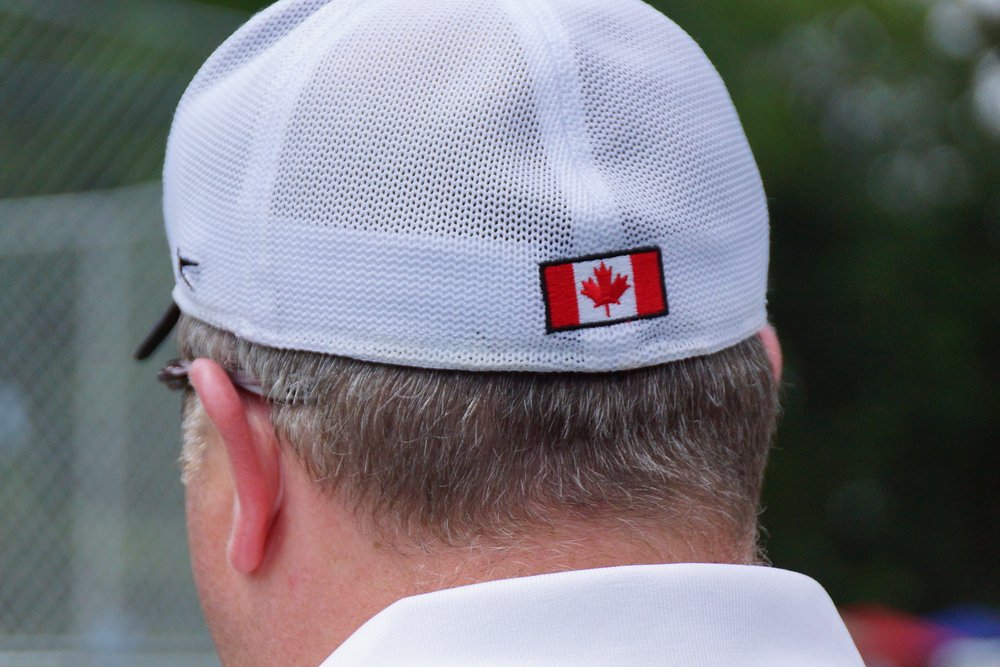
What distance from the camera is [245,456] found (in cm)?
115

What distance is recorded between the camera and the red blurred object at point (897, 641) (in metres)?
4.90

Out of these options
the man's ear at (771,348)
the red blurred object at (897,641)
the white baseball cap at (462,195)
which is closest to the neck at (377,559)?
the white baseball cap at (462,195)

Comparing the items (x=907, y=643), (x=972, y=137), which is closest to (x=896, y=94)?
(x=972, y=137)

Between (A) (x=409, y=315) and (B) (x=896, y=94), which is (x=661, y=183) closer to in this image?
(A) (x=409, y=315)

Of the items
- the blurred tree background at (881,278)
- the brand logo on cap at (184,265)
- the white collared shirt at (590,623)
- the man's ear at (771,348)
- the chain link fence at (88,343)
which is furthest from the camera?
the blurred tree background at (881,278)

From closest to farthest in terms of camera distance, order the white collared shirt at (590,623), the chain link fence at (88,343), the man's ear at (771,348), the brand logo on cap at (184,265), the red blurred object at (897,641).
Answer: the white collared shirt at (590,623), the brand logo on cap at (184,265), the man's ear at (771,348), the chain link fence at (88,343), the red blurred object at (897,641)

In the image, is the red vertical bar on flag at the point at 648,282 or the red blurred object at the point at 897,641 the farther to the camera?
the red blurred object at the point at 897,641

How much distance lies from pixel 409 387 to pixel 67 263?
261 centimetres

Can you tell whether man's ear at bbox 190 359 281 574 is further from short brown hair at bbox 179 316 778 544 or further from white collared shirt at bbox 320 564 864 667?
white collared shirt at bbox 320 564 864 667

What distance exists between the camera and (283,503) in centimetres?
118

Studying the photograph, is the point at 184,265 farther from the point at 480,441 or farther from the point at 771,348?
the point at 771,348

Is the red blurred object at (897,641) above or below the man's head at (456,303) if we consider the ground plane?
below

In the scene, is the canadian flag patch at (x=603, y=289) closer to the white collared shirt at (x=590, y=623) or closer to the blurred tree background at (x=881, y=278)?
the white collared shirt at (x=590, y=623)

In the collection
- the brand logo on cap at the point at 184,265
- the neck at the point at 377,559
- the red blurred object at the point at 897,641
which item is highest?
the brand logo on cap at the point at 184,265
